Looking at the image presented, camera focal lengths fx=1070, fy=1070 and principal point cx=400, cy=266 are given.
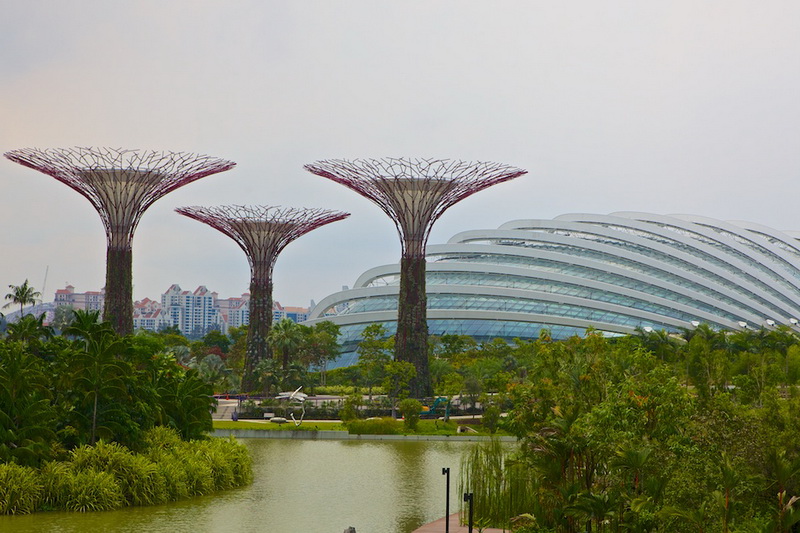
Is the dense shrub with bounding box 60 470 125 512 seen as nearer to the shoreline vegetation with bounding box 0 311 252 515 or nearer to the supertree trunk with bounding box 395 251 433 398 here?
the shoreline vegetation with bounding box 0 311 252 515

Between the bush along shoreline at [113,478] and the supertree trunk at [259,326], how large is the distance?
4199cm

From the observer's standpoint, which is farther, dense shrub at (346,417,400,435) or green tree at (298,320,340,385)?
green tree at (298,320,340,385)

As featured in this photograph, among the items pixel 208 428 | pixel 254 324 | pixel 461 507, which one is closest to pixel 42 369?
pixel 208 428

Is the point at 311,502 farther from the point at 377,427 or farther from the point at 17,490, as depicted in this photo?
the point at 377,427

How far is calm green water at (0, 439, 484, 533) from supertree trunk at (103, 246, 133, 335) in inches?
952

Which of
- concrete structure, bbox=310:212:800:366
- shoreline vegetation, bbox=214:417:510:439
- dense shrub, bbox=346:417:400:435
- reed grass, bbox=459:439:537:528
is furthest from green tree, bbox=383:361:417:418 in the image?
concrete structure, bbox=310:212:800:366

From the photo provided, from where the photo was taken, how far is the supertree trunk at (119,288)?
229ft

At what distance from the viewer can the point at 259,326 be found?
8119 cm

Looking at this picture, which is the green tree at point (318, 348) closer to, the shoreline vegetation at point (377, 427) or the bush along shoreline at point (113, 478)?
the shoreline vegetation at point (377, 427)

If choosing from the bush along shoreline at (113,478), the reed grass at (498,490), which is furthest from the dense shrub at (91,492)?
the reed grass at (498,490)

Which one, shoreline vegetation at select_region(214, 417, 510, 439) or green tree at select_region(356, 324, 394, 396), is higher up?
green tree at select_region(356, 324, 394, 396)

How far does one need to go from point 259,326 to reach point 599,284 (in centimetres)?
4376

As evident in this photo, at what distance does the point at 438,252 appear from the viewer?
12138 centimetres

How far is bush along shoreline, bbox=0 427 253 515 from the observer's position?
31.5 meters
